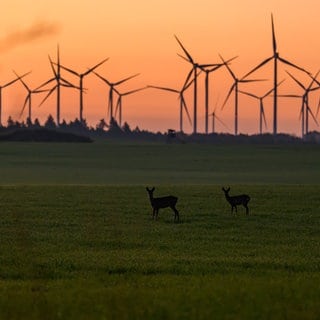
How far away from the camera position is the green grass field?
14.2 metres

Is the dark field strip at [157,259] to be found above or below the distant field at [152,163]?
below

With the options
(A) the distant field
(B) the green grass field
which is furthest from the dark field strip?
(A) the distant field

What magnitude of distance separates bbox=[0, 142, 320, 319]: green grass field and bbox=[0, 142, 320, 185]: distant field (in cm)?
2211

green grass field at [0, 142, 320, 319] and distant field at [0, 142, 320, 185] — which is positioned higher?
distant field at [0, 142, 320, 185]

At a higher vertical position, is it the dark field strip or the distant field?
the distant field

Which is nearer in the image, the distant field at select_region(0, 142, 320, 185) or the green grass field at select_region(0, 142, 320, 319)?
the green grass field at select_region(0, 142, 320, 319)

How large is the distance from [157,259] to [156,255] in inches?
32.0

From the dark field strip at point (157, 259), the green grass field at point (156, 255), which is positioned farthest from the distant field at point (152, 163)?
the dark field strip at point (157, 259)

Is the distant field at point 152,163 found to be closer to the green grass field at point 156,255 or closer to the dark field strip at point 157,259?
the green grass field at point 156,255

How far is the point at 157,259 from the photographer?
20672 mm

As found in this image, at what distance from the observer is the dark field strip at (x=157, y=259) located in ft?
46.4

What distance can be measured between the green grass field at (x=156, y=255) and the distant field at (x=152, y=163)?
2211cm

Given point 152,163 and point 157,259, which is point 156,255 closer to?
point 157,259

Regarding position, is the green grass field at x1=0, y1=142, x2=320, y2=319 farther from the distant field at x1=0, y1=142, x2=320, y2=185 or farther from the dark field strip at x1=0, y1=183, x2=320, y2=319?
the distant field at x1=0, y1=142, x2=320, y2=185
